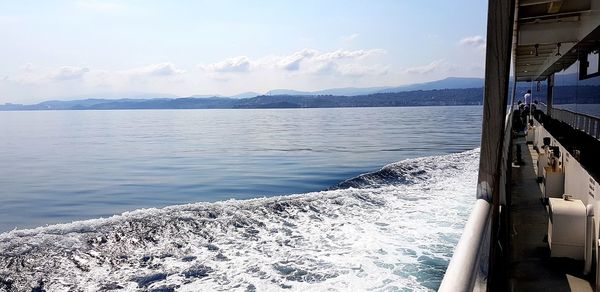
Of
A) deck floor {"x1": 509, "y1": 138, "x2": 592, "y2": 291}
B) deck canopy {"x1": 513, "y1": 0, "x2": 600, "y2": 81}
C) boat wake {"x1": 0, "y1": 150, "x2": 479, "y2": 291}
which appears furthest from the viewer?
deck canopy {"x1": 513, "y1": 0, "x2": 600, "y2": 81}

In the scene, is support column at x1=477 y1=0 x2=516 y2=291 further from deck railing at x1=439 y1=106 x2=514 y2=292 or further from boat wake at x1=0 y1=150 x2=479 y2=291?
boat wake at x1=0 y1=150 x2=479 y2=291

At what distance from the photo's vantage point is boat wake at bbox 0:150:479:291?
4863 millimetres

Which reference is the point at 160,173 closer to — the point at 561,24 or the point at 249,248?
the point at 249,248

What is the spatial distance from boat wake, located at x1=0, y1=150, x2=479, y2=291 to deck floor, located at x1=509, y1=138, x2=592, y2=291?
1106mm

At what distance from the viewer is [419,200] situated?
8.80 metres

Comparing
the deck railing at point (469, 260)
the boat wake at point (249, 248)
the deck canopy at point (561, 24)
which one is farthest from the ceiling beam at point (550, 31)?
the deck railing at point (469, 260)

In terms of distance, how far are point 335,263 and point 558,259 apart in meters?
2.63

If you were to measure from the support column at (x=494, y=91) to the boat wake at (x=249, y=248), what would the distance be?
3037mm

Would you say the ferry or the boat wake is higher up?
the ferry

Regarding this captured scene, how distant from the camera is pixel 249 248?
19.2 feet

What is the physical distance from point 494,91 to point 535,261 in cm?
193

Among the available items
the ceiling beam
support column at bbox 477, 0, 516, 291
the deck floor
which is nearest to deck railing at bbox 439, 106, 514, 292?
support column at bbox 477, 0, 516, 291

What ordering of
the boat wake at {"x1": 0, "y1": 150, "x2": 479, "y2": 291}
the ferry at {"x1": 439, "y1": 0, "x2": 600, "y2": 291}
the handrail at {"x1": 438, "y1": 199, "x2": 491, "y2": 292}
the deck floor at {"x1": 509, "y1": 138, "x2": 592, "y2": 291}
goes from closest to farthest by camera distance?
the handrail at {"x1": 438, "y1": 199, "x2": 491, "y2": 292}
the ferry at {"x1": 439, "y1": 0, "x2": 600, "y2": 291}
the deck floor at {"x1": 509, "y1": 138, "x2": 592, "y2": 291}
the boat wake at {"x1": 0, "y1": 150, "x2": 479, "y2": 291}

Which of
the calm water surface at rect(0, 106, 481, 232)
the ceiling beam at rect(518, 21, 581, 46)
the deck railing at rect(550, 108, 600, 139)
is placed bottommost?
the calm water surface at rect(0, 106, 481, 232)
